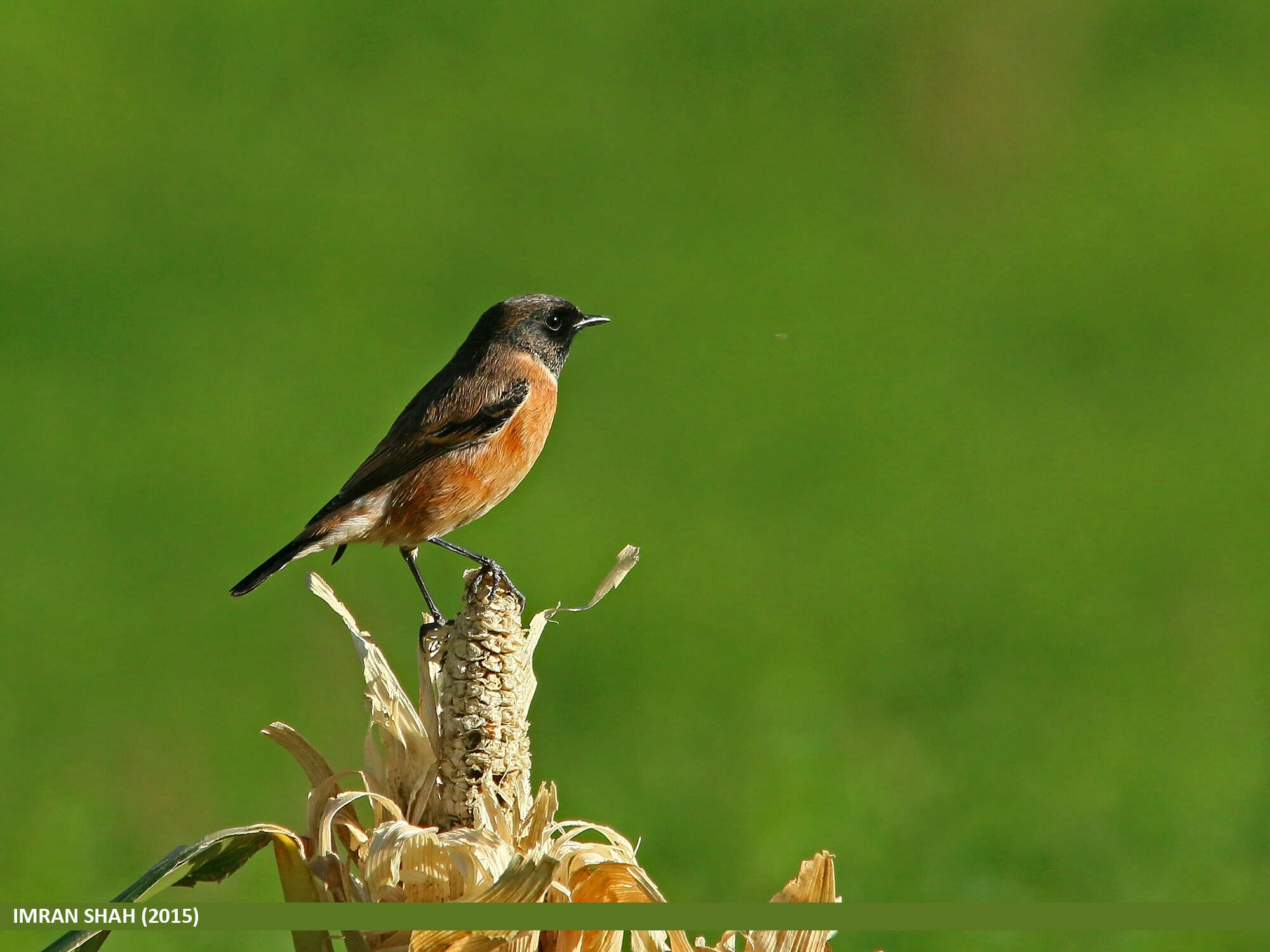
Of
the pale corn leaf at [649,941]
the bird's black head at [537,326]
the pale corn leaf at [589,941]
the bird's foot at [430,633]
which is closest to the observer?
the pale corn leaf at [589,941]

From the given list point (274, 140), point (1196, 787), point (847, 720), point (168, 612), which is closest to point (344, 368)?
point (168, 612)

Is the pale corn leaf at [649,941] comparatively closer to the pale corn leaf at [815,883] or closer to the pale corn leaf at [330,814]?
the pale corn leaf at [815,883]

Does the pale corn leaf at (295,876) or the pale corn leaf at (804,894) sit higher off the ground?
the pale corn leaf at (295,876)

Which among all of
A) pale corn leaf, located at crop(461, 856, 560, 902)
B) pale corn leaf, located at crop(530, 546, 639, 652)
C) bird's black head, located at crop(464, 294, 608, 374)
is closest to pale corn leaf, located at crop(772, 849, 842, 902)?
pale corn leaf, located at crop(461, 856, 560, 902)

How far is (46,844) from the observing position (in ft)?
Result: 22.9

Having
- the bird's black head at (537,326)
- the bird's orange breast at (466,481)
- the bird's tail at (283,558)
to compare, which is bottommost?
the bird's tail at (283,558)

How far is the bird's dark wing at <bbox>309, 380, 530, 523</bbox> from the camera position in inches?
186

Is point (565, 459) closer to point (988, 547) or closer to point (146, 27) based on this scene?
point (988, 547)

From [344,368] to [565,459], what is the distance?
5.56 ft

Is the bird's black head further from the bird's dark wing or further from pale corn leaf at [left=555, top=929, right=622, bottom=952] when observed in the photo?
pale corn leaf at [left=555, top=929, right=622, bottom=952]

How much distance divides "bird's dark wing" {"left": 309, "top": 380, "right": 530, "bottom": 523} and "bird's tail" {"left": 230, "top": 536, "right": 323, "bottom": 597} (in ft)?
0.51

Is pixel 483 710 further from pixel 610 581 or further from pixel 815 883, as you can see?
pixel 815 883

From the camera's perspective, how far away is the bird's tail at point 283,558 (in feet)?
13.7

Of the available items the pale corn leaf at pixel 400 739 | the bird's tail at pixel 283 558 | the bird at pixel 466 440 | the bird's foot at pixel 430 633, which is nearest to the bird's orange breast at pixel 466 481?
the bird at pixel 466 440
